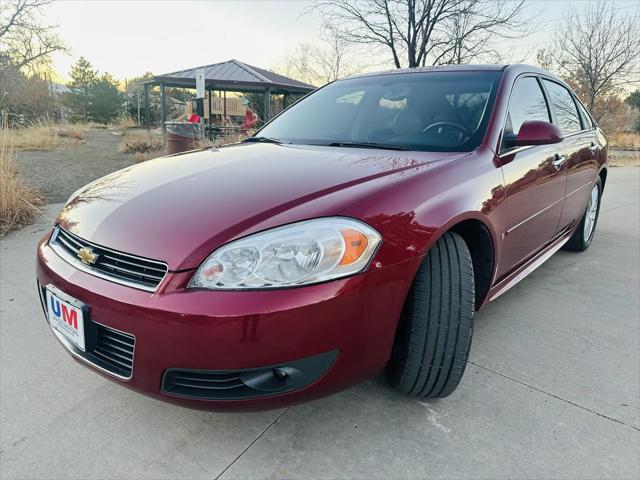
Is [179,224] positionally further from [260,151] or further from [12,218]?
[12,218]

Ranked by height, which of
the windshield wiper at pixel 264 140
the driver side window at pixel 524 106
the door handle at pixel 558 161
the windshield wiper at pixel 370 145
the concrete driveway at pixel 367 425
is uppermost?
the driver side window at pixel 524 106

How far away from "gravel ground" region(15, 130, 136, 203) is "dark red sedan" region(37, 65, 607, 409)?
4.64 meters

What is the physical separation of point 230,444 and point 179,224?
0.82 metres

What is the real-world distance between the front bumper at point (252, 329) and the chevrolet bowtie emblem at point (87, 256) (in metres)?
0.06

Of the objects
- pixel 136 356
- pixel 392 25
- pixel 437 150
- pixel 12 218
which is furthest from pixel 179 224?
pixel 392 25

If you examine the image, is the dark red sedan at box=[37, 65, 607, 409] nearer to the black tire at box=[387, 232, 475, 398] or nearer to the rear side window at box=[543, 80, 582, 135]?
the black tire at box=[387, 232, 475, 398]

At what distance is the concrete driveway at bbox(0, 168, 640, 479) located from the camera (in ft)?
4.90

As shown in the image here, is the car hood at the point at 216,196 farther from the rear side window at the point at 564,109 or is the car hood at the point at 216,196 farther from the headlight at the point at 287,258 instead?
the rear side window at the point at 564,109

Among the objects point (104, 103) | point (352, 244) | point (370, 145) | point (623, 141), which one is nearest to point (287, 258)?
point (352, 244)

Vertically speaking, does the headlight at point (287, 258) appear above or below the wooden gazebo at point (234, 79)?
below

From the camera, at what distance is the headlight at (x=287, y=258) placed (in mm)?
1275

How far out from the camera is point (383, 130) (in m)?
2.34

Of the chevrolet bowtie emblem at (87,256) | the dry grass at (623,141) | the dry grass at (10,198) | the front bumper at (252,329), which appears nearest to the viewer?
the front bumper at (252,329)

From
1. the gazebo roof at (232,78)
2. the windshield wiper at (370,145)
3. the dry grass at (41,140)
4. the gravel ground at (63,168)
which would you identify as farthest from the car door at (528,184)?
the gazebo roof at (232,78)
